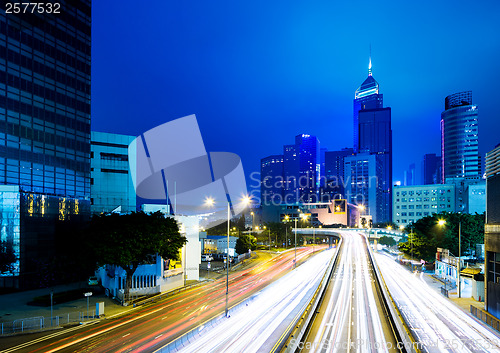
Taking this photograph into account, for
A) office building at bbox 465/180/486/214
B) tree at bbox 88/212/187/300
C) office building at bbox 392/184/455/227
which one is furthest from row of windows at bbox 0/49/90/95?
office building at bbox 465/180/486/214

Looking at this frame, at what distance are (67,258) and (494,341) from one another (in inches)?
2164

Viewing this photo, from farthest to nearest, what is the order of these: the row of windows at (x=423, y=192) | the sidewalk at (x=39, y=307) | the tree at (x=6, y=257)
Result: 1. the row of windows at (x=423, y=192)
2. the tree at (x=6, y=257)
3. the sidewalk at (x=39, y=307)

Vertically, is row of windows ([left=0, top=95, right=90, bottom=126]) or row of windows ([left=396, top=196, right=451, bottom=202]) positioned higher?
row of windows ([left=0, top=95, right=90, bottom=126])

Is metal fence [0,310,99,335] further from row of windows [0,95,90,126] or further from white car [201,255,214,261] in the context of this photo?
white car [201,255,214,261]

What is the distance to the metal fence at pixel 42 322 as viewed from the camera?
2967cm

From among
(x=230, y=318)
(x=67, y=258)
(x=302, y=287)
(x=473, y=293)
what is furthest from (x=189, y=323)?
(x=473, y=293)

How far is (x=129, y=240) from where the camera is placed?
39562mm

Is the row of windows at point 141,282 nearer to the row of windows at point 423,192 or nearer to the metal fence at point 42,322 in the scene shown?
the metal fence at point 42,322

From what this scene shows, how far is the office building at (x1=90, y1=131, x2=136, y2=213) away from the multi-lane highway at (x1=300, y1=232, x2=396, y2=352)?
191ft

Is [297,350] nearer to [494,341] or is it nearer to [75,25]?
[494,341]

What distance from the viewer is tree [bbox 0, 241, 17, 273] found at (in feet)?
153

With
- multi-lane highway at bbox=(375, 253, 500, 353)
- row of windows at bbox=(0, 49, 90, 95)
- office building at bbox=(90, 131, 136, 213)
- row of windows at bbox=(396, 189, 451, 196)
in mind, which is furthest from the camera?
row of windows at bbox=(396, 189, 451, 196)

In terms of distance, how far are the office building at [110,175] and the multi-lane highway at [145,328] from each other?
46999 mm

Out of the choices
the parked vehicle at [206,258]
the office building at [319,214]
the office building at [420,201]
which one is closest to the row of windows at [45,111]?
the parked vehicle at [206,258]
